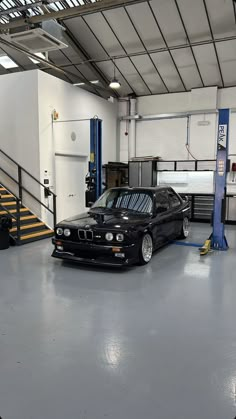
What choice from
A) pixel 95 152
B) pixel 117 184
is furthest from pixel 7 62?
pixel 117 184

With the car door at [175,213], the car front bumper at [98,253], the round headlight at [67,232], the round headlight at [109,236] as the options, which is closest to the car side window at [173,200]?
the car door at [175,213]

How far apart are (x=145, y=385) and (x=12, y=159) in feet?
22.9

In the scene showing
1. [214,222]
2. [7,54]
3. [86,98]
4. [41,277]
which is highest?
[7,54]

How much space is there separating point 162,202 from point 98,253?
189 cm

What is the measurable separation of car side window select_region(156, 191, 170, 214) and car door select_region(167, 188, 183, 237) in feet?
0.64

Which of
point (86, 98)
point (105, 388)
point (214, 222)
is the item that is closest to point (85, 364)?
point (105, 388)

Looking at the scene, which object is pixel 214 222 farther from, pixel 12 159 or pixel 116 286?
pixel 12 159

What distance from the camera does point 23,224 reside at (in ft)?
23.7

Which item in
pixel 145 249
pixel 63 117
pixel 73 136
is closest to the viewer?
pixel 145 249

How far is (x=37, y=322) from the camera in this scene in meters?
3.10

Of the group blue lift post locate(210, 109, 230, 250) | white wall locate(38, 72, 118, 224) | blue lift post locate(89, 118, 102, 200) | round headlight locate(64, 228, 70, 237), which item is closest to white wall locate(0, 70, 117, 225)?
white wall locate(38, 72, 118, 224)

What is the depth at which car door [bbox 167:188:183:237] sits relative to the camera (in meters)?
6.26

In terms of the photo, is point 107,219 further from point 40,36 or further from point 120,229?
point 40,36

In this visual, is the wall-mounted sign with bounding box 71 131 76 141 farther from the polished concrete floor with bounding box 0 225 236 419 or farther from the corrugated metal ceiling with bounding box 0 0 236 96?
the polished concrete floor with bounding box 0 225 236 419
